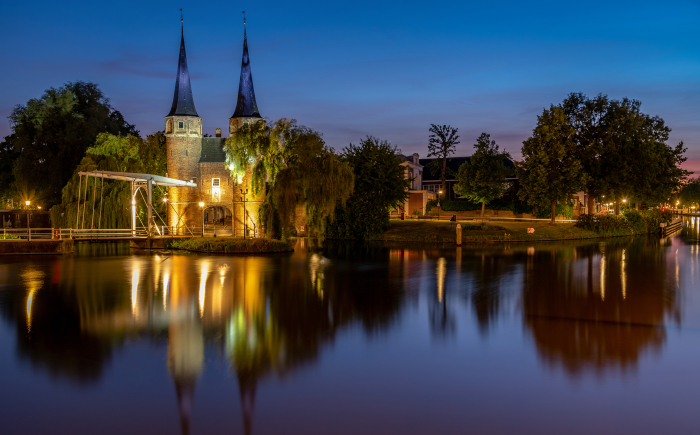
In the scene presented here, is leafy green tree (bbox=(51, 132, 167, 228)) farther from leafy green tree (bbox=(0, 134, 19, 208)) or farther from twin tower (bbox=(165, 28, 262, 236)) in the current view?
leafy green tree (bbox=(0, 134, 19, 208))

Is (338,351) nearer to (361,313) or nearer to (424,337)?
(424,337)

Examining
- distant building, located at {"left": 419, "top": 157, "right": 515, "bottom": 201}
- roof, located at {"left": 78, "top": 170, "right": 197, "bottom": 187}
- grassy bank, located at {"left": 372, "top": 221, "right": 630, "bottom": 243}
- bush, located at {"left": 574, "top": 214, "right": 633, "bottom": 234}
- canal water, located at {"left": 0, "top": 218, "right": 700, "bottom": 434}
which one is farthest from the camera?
distant building, located at {"left": 419, "top": 157, "right": 515, "bottom": 201}

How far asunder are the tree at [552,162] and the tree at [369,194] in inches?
453

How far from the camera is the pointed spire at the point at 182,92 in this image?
134 ft

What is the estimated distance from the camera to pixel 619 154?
4347 cm

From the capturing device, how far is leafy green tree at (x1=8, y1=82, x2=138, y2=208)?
150 feet

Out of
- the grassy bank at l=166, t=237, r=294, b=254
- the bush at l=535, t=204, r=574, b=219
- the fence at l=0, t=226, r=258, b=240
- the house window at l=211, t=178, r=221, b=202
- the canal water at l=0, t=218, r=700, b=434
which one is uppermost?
the house window at l=211, t=178, r=221, b=202

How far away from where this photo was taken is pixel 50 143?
154ft

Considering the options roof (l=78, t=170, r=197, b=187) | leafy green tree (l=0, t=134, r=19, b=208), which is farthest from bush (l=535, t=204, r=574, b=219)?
leafy green tree (l=0, t=134, r=19, b=208)

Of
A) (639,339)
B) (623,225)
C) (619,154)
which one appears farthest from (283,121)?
(623,225)

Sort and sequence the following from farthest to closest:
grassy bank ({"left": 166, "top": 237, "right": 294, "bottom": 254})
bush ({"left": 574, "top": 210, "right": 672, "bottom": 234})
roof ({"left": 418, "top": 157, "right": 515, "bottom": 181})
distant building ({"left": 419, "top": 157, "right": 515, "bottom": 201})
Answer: roof ({"left": 418, "top": 157, "right": 515, "bottom": 181}) < distant building ({"left": 419, "top": 157, "right": 515, "bottom": 201}) < bush ({"left": 574, "top": 210, "right": 672, "bottom": 234}) < grassy bank ({"left": 166, "top": 237, "right": 294, "bottom": 254})

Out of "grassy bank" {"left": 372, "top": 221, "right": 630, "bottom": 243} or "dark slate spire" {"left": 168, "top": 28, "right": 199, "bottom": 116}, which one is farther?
"dark slate spire" {"left": 168, "top": 28, "right": 199, "bottom": 116}

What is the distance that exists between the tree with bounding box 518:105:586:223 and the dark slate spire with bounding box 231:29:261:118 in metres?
23.4

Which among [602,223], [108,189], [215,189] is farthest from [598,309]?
[108,189]
